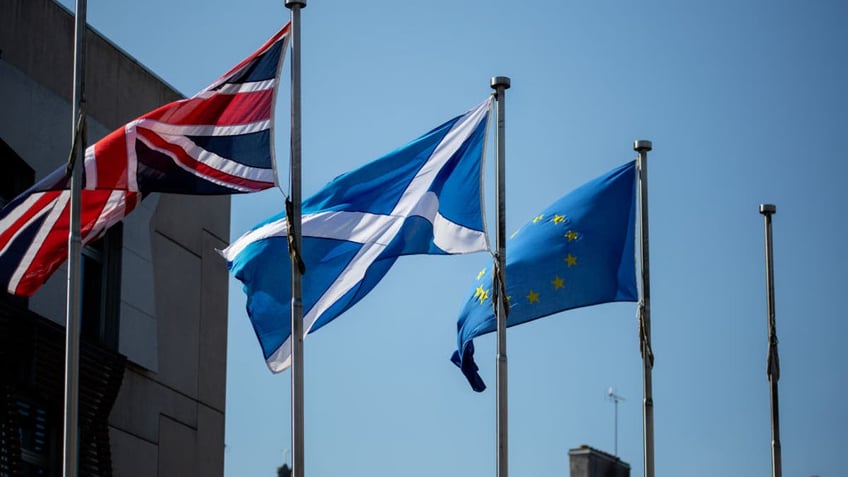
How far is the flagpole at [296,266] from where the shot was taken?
19141 mm

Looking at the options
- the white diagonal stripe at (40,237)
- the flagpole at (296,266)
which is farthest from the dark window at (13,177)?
the flagpole at (296,266)

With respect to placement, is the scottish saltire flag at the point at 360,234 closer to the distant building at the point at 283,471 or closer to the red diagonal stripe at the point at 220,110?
the red diagonal stripe at the point at 220,110

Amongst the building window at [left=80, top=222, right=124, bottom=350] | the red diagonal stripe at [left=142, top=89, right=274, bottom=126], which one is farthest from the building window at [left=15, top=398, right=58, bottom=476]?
the red diagonal stripe at [left=142, top=89, right=274, bottom=126]

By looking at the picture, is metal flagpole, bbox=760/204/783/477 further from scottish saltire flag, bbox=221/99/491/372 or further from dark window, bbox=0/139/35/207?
dark window, bbox=0/139/35/207

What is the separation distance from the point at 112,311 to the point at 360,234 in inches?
163

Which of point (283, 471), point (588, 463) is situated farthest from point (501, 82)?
point (283, 471)

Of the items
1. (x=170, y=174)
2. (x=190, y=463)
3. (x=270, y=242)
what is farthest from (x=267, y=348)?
(x=190, y=463)

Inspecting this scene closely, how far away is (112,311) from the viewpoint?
922 inches

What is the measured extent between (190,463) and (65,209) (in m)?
6.45

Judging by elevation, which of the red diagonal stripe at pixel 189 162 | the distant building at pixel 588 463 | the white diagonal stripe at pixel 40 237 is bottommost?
the white diagonal stripe at pixel 40 237

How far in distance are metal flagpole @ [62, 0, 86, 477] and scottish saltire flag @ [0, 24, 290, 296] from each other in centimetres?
35

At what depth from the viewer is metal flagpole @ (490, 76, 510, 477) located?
20953 millimetres

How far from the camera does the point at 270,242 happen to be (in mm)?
20891

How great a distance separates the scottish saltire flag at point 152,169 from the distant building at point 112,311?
85.5 inches
